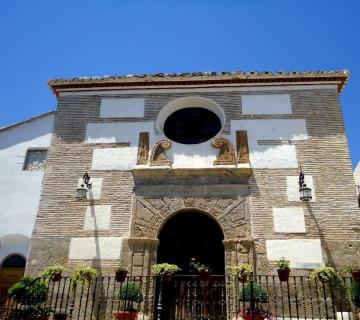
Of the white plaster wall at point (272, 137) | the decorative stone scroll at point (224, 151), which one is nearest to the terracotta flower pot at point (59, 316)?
the decorative stone scroll at point (224, 151)

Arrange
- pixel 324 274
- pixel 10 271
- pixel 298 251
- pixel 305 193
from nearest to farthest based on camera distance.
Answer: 1. pixel 324 274
2. pixel 298 251
3. pixel 305 193
4. pixel 10 271

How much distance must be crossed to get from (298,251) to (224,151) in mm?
2885

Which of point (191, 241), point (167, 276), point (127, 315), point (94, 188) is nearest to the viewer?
point (167, 276)

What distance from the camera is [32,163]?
10.8 meters

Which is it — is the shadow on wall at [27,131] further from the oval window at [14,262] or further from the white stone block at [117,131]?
the oval window at [14,262]

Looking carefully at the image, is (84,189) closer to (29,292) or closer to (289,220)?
(29,292)

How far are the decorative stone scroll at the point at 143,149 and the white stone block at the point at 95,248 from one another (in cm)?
201

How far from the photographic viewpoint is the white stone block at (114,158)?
10117 mm

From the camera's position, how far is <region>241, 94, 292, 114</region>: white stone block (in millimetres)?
10469

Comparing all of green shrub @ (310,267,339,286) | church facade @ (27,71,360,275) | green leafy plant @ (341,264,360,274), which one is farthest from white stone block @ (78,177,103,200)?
green leafy plant @ (341,264,360,274)

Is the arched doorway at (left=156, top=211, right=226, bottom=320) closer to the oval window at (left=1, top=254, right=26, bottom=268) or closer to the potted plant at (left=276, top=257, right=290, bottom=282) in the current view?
the potted plant at (left=276, top=257, right=290, bottom=282)

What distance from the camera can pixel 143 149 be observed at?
1021cm

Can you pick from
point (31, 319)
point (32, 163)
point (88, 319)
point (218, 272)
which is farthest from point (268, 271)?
point (32, 163)

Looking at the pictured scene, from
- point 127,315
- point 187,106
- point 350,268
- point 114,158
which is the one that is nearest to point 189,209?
point 114,158
